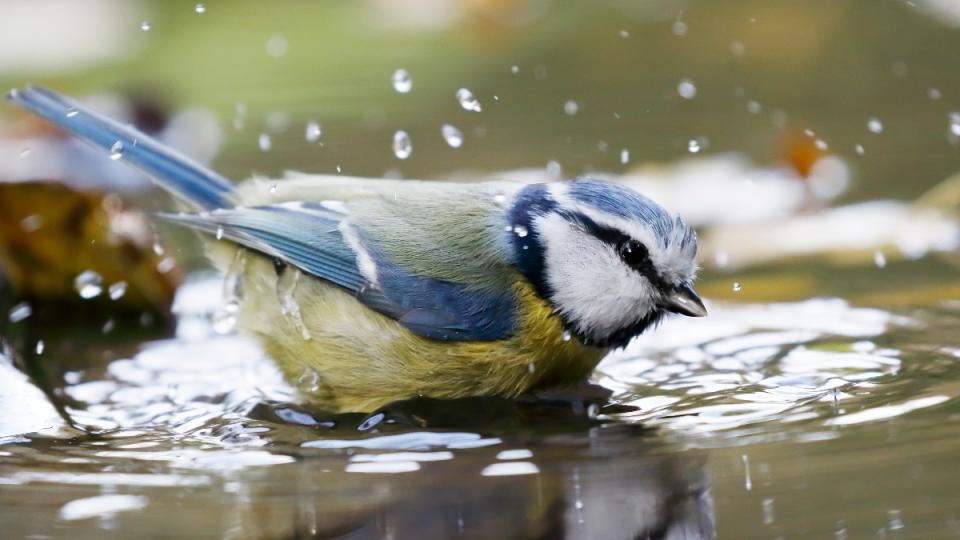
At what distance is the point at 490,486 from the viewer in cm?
235

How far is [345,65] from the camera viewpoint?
6.83 m

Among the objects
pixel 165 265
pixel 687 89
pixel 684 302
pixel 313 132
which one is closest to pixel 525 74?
pixel 687 89

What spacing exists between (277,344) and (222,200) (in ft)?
1.65

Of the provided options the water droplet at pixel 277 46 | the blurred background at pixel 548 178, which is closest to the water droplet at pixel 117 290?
the blurred background at pixel 548 178

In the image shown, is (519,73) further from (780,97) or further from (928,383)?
(928,383)

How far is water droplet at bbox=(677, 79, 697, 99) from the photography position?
594cm

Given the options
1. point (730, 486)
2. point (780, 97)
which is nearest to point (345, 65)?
point (780, 97)

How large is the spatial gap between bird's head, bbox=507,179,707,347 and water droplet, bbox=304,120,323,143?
249cm

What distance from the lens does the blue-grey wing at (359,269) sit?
303cm

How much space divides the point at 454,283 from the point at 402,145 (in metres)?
2.16

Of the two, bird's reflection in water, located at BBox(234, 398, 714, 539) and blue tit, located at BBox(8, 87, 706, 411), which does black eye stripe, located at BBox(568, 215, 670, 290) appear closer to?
blue tit, located at BBox(8, 87, 706, 411)

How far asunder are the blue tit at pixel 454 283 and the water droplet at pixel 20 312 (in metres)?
0.82

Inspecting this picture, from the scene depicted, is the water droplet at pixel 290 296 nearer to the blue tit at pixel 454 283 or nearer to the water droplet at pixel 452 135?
the blue tit at pixel 454 283

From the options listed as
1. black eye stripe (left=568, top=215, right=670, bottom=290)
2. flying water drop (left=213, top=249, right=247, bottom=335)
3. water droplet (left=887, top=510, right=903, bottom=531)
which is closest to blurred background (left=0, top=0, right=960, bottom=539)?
water droplet (left=887, top=510, right=903, bottom=531)
